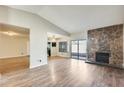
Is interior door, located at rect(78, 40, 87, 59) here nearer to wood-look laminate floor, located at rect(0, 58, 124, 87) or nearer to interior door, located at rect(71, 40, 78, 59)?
interior door, located at rect(71, 40, 78, 59)

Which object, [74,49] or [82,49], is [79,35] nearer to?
[82,49]

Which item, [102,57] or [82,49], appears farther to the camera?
[82,49]

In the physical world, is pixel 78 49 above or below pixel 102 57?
above

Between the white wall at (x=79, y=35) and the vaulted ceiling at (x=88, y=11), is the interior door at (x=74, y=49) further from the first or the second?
the vaulted ceiling at (x=88, y=11)

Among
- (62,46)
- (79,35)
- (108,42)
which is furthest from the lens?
(62,46)

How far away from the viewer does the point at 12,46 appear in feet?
33.6

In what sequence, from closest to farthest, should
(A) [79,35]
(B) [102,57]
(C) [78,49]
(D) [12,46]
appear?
1. (B) [102,57]
2. (A) [79,35]
3. (C) [78,49]
4. (D) [12,46]

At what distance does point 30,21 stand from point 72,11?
7.61ft

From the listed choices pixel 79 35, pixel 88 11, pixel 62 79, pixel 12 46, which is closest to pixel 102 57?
pixel 79 35

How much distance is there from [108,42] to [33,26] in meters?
4.60

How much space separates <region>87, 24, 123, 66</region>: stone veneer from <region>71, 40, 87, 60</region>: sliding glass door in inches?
45.2

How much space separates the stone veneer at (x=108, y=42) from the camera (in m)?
6.04

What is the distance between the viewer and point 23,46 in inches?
450

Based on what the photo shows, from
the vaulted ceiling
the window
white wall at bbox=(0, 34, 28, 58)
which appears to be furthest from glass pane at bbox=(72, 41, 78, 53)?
white wall at bbox=(0, 34, 28, 58)
